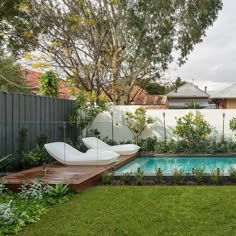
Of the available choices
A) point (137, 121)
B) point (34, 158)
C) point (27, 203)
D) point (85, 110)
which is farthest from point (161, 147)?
point (27, 203)

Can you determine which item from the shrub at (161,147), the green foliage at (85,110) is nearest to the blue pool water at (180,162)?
the shrub at (161,147)

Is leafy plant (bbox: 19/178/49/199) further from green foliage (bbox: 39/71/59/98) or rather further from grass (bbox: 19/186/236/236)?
green foliage (bbox: 39/71/59/98)

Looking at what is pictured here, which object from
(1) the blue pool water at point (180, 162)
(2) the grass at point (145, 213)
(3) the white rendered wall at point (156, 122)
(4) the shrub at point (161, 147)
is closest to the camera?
(2) the grass at point (145, 213)

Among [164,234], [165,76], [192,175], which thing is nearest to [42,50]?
[165,76]

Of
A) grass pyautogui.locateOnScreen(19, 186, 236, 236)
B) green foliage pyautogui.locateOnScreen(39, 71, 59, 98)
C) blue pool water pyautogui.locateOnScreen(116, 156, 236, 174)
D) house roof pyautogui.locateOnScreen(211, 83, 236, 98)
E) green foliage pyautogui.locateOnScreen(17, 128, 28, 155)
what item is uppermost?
house roof pyautogui.locateOnScreen(211, 83, 236, 98)

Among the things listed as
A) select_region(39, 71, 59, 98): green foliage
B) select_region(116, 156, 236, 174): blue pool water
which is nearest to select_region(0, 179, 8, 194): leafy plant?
select_region(116, 156, 236, 174): blue pool water

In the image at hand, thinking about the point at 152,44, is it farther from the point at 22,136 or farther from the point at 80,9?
the point at 22,136

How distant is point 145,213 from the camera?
5449 millimetres

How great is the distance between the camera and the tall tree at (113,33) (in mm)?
20250

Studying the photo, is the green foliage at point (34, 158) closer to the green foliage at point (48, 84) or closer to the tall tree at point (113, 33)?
the green foliage at point (48, 84)

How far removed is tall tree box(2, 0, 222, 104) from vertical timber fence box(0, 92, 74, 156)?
22.6ft

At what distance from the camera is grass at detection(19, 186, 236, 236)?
4.71 meters

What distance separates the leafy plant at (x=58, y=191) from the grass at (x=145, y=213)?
23cm

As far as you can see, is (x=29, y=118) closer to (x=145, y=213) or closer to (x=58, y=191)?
(x=58, y=191)
